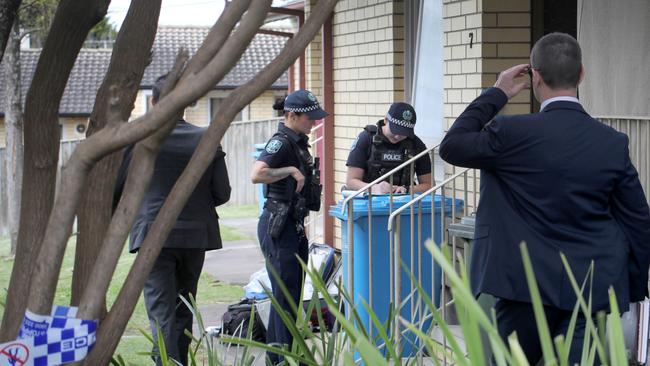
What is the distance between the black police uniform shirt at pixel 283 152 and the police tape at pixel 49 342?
377 centimetres

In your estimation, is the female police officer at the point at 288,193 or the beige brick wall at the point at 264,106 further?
the beige brick wall at the point at 264,106

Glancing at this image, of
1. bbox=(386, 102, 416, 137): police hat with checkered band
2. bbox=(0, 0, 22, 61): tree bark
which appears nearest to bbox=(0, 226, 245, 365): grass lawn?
bbox=(386, 102, 416, 137): police hat with checkered band

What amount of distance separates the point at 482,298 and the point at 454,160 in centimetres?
115

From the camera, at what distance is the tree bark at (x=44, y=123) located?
346 cm

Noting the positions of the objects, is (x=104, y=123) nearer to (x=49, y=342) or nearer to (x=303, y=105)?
(x=49, y=342)

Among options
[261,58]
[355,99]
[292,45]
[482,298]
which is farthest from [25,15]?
[261,58]

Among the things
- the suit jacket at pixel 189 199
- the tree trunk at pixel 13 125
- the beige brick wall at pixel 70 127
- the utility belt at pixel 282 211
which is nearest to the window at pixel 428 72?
the utility belt at pixel 282 211

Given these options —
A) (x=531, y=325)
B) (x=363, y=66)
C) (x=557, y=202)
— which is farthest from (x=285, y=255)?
(x=363, y=66)

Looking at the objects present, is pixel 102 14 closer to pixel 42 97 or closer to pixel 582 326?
pixel 42 97

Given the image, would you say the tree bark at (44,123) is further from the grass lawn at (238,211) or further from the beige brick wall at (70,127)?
the beige brick wall at (70,127)

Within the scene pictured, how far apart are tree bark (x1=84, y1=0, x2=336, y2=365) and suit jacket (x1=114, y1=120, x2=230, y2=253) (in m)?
2.95

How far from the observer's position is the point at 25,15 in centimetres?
1953

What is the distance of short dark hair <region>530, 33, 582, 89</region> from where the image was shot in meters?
3.76

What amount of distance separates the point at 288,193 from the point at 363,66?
11.3 feet
